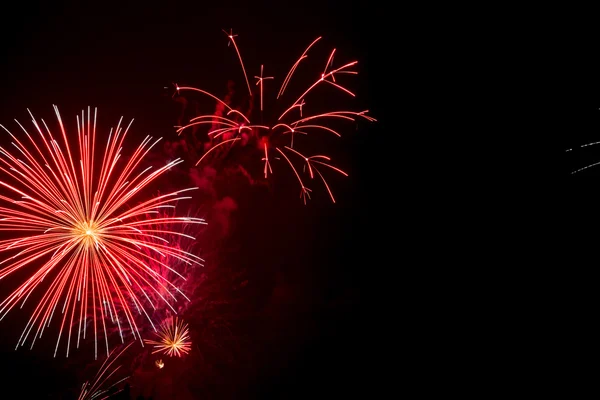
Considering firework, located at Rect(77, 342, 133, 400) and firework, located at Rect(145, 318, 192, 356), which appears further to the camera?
firework, located at Rect(145, 318, 192, 356)

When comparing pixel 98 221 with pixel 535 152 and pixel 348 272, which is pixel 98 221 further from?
pixel 535 152

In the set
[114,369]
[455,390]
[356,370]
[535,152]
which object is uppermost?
[114,369]

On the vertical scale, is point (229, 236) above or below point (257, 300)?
above

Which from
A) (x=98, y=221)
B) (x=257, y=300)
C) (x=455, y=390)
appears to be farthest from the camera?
(x=257, y=300)

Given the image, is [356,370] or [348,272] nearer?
[356,370]

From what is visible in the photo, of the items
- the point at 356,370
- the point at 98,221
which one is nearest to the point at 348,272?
the point at 356,370

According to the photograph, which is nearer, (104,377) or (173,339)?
(104,377)

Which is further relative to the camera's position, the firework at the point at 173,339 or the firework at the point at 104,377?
the firework at the point at 173,339

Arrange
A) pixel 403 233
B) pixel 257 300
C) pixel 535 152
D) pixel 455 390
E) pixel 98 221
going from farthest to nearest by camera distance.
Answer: pixel 403 233
pixel 535 152
pixel 257 300
pixel 455 390
pixel 98 221
